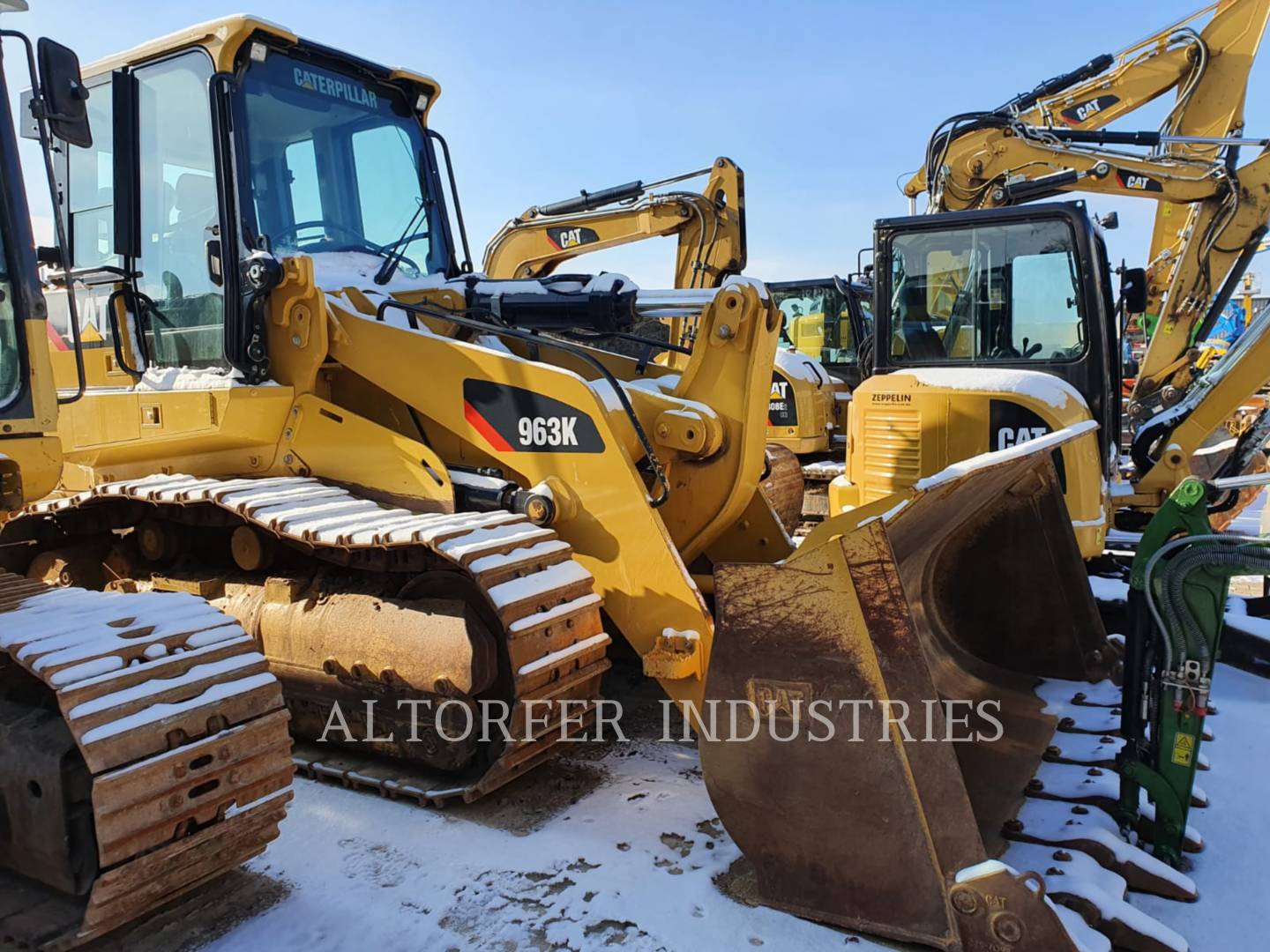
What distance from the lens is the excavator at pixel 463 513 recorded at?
2.64 metres

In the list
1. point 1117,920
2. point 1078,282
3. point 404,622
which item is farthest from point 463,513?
point 1078,282

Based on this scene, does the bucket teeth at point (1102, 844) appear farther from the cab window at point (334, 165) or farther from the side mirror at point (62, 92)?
the cab window at point (334, 165)

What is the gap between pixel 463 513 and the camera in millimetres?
3678

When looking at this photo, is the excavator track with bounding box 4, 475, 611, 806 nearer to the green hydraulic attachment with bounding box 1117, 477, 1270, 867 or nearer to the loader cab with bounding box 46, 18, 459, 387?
the loader cab with bounding box 46, 18, 459, 387

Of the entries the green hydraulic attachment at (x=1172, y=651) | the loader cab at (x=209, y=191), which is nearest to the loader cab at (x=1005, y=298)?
the green hydraulic attachment at (x=1172, y=651)

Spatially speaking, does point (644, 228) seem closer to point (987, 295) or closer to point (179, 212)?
point (987, 295)

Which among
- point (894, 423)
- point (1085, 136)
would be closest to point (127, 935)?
point (894, 423)

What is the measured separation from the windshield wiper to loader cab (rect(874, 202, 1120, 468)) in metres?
2.76

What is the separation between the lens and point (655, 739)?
13.3ft

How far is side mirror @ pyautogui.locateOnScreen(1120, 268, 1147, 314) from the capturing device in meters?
5.34

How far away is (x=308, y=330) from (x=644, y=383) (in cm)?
146

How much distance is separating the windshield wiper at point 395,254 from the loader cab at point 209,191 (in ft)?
0.11

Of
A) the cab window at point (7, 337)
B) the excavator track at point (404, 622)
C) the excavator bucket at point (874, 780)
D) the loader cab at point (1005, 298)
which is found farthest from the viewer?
the loader cab at point (1005, 298)

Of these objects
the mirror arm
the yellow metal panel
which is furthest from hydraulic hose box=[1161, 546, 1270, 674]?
the mirror arm
